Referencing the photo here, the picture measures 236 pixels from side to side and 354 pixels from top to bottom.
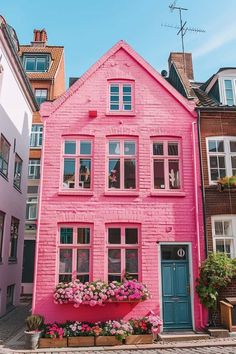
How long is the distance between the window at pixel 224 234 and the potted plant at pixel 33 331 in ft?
21.6

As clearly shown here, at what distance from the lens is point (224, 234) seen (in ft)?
42.9

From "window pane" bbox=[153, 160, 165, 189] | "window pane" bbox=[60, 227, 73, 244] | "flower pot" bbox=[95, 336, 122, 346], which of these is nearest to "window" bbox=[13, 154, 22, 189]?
"window pane" bbox=[60, 227, 73, 244]

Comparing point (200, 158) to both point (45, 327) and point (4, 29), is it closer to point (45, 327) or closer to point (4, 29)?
point (45, 327)

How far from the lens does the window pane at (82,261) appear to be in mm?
12437

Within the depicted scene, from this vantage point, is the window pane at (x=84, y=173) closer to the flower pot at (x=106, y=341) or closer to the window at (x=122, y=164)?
the window at (x=122, y=164)

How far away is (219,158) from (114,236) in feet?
17.0

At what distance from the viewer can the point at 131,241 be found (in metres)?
12.8

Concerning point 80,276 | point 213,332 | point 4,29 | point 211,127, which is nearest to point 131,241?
point 80,276

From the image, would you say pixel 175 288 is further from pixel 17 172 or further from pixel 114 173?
pixel 17 172

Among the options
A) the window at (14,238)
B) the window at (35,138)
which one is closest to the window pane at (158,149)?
the window at (14,238)

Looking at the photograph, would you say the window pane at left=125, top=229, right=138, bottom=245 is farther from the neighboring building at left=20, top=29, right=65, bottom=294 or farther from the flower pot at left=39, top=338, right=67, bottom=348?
the neighboring building at left=20, top=29, right=65, bottom=294

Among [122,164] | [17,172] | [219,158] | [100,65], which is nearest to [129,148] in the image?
[122,164]

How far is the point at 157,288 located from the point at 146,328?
1.45m

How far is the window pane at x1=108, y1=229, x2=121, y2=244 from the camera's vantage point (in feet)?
41.8
